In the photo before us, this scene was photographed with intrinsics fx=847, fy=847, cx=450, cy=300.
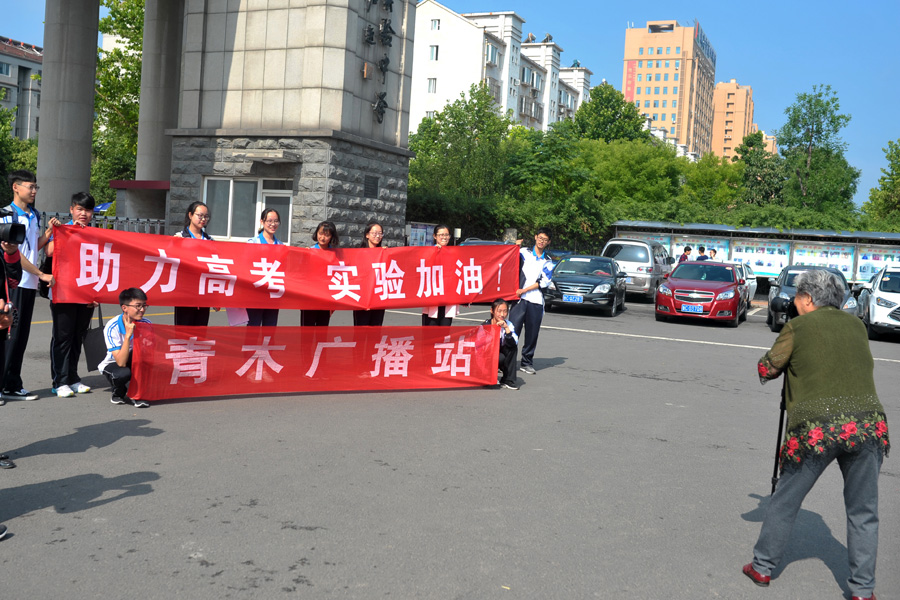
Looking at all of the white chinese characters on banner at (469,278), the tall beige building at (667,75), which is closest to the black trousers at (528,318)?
the white chinese characters on banner at (469,278)

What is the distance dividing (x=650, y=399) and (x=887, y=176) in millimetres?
51867

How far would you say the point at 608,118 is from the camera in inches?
3081

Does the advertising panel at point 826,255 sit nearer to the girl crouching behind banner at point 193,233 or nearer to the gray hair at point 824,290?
the girl crouching behind banner at point 193,233

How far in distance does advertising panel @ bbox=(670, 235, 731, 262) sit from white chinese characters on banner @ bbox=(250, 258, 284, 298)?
28322mm

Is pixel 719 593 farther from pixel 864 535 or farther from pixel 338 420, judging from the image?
pixel 338 420

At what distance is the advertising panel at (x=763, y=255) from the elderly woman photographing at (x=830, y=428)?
31.4 meters

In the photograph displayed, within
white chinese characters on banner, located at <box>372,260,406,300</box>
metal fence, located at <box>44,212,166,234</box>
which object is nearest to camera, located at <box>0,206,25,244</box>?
white chinese characters on banner, located at <box>372,260,406,300</box>

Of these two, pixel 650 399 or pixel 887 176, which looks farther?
pixel 887 176

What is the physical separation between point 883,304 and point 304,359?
1415 centimetres

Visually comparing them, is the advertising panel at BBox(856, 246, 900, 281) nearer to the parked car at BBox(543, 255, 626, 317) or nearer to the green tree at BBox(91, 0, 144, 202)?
the parked car at BBox(543, 255, 626, 317)

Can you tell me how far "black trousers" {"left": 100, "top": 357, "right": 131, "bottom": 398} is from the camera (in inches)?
296

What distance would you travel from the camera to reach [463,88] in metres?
80.7

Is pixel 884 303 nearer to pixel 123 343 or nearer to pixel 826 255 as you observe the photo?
pixel 123 343

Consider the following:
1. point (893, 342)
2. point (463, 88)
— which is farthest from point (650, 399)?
point (463, 88)
